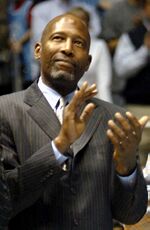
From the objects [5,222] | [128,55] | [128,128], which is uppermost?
[128,128]

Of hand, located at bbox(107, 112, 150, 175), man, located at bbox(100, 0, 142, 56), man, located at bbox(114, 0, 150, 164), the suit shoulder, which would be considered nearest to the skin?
hand, located at bbox(107, 112, 150, 175)

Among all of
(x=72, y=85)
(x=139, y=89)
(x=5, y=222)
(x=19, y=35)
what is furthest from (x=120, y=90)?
(x=5, y=222)

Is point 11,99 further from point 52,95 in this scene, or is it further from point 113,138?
point 113,138

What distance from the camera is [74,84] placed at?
2627 millimetres

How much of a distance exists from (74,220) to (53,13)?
3710 millimetres

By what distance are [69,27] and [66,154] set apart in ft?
1.64

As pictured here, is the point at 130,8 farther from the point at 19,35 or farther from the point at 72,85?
the point at 72,85

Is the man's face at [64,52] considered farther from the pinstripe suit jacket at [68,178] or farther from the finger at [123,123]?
the finger at [123,123]

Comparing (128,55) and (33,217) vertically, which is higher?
(33,217)

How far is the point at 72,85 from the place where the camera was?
262cm

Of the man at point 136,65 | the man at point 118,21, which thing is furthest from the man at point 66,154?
the man at point 118,21

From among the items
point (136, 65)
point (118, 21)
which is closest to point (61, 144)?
point (136, 65)

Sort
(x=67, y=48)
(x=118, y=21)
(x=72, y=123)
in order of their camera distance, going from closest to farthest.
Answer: (x=72, y=123) < (x=67, y=48) < (x=118, y=21)

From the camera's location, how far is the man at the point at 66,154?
2412 millimetres
